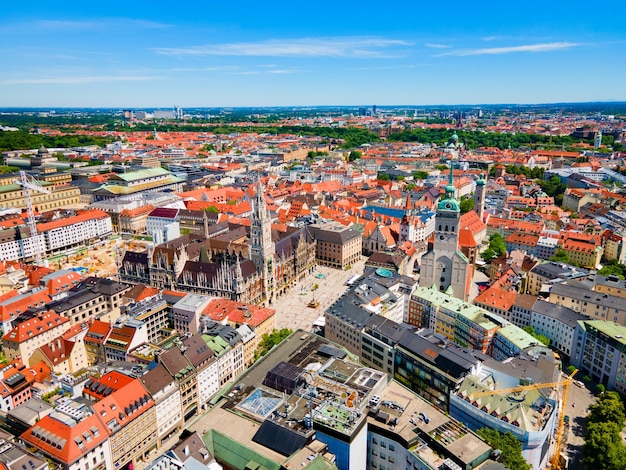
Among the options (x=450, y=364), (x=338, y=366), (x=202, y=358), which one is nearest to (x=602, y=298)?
(x=450, y=364)

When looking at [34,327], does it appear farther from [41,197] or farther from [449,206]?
[41,197]

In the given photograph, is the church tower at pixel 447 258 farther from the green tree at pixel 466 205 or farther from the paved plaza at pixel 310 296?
the green tree at pixel 466 205

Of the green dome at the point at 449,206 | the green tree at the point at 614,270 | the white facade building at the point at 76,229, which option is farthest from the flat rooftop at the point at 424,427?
the white facade building at the point at 76,229

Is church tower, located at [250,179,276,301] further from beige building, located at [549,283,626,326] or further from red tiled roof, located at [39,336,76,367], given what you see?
beige building, located at [549,283,626,326]

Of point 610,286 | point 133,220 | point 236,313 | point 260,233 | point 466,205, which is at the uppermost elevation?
point 260,233

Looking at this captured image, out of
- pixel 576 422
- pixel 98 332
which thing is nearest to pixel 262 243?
pixel 98 332

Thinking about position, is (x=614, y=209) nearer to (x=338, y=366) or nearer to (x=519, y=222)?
(x=519, y=222)
